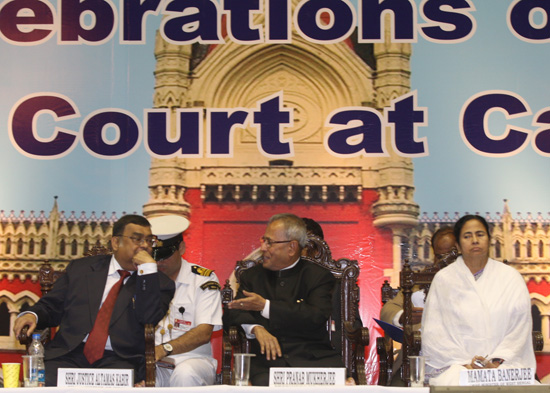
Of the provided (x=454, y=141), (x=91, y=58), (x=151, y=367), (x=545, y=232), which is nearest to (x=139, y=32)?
(x=91, y=58)

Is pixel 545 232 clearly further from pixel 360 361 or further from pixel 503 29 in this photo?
pixel 360 361

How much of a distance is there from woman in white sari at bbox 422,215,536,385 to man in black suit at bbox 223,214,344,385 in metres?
0.56

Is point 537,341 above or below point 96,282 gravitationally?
below

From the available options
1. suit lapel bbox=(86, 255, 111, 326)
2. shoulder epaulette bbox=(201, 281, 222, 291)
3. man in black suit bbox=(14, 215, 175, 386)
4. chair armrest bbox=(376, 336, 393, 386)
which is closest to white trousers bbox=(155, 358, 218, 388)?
man in black suit bbox=(14, 215, 175, 386)

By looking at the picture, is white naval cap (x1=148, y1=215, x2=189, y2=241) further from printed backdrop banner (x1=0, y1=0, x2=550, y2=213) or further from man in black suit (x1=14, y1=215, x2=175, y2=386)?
printed backdrop banner (x1=0, y1=0, x2=550, y2=213)

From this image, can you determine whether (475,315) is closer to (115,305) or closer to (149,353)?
(149,353)

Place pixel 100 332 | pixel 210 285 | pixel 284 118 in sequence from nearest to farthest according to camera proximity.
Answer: pixel 100 332, pixel 210 285, pixel 284 118

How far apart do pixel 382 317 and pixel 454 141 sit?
59.9 inches

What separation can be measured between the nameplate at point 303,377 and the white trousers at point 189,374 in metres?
1.10

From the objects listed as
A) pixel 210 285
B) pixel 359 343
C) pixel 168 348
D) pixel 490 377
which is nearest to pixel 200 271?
pixel 210 285

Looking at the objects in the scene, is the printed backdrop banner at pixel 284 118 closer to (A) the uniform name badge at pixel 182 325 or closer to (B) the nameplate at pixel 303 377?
(A) the uniform name badge at pixel 182 325

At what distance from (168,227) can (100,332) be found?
919 millimetres

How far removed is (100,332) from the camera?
4293 mm

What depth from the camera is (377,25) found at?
20.2ft
